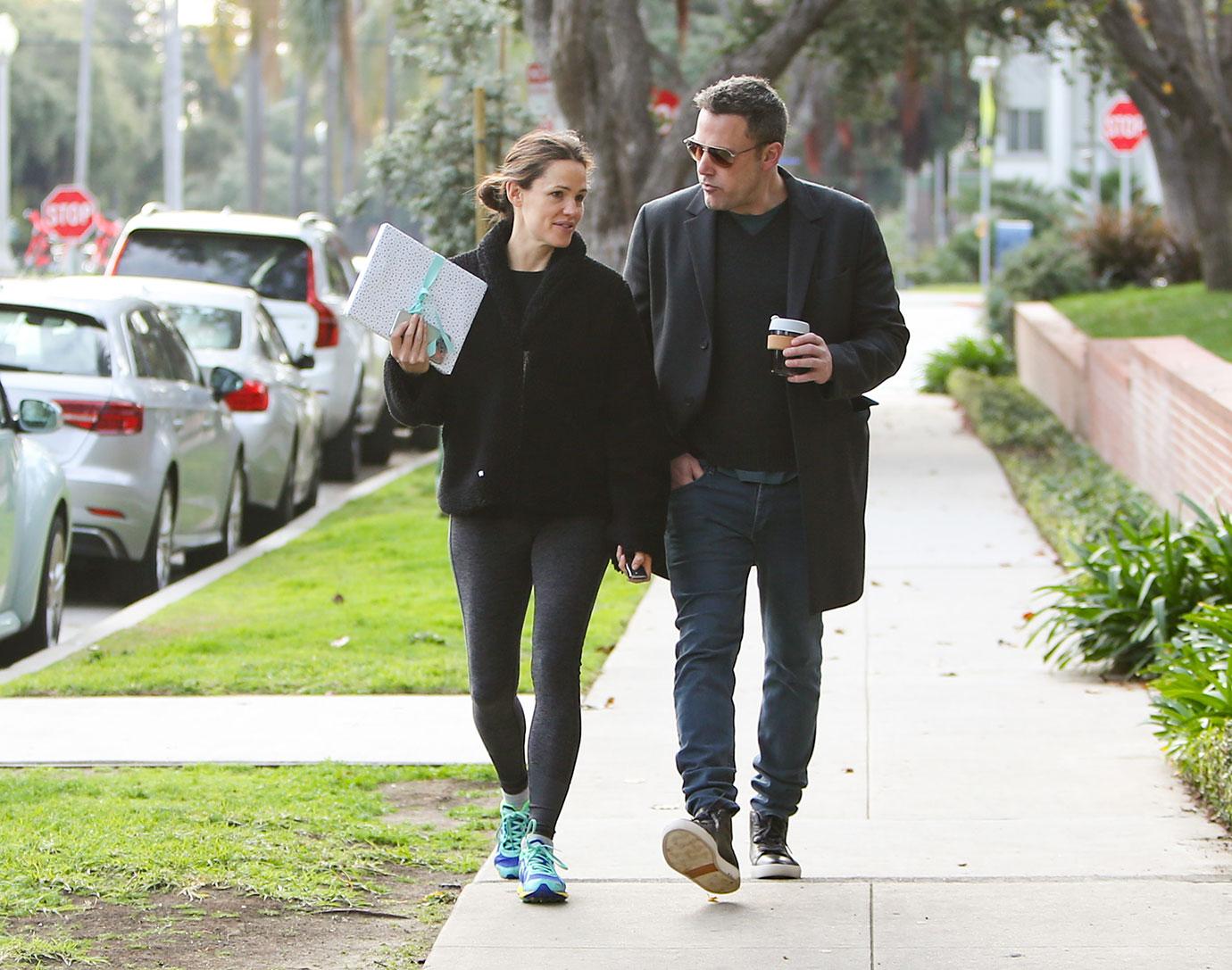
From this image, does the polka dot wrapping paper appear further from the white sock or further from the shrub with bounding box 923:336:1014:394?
the shrub with bounding box 923:336:1014:394

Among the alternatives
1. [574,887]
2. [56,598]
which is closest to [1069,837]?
[574,887]

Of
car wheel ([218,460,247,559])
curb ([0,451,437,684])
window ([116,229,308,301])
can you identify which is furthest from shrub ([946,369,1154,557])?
window ([116,229,308,301])

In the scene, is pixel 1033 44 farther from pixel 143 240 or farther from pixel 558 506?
pixel 558 506

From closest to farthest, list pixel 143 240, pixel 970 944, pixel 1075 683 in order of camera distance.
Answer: pixel 970 944, pixel 1075 683, pixel 143 240

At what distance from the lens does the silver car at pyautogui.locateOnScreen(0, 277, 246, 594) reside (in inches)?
418

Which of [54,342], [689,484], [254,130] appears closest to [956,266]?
[254,130]

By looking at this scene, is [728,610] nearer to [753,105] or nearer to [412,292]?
[412,292]

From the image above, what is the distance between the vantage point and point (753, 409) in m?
5.33

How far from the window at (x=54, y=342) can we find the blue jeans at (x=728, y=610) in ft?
19.8

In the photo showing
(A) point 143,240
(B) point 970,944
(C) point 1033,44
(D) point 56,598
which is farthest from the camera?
(C) point 1033,44

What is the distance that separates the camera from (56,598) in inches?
382

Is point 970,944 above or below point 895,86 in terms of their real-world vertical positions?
below

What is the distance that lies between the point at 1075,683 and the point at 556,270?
4000mm

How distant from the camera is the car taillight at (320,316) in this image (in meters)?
16.3
